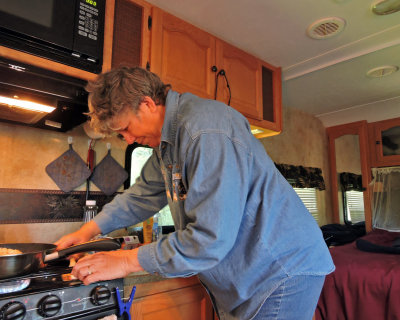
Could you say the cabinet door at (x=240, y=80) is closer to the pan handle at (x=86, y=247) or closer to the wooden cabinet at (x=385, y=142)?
the pan handle at (x=86, y=247)

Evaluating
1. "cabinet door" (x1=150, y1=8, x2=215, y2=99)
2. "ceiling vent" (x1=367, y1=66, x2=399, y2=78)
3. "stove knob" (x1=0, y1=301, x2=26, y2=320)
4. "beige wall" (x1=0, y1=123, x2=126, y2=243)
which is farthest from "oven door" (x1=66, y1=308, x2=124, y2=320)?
"ceiling vent" (x1=367, y1=66, x2=399, y2=78)

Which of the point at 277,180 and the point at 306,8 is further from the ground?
the point at 306,8

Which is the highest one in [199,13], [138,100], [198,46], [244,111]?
[199,13]

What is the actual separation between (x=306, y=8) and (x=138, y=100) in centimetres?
129

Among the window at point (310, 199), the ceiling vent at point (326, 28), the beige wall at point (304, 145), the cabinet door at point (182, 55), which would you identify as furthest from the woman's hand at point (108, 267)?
the window at point (310, 199)

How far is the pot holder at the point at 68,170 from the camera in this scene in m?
1.64

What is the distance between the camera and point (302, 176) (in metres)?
3.44

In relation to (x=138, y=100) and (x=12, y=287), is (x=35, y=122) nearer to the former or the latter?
(x=138, y=100)

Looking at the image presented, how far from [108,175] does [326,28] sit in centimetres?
164

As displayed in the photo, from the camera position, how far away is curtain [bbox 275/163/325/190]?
128 inches

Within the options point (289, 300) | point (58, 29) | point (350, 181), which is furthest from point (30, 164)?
point (350, 181)

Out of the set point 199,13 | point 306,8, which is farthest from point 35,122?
point 306,8

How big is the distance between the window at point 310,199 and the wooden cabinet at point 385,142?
836mm

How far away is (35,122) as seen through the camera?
1551mm
